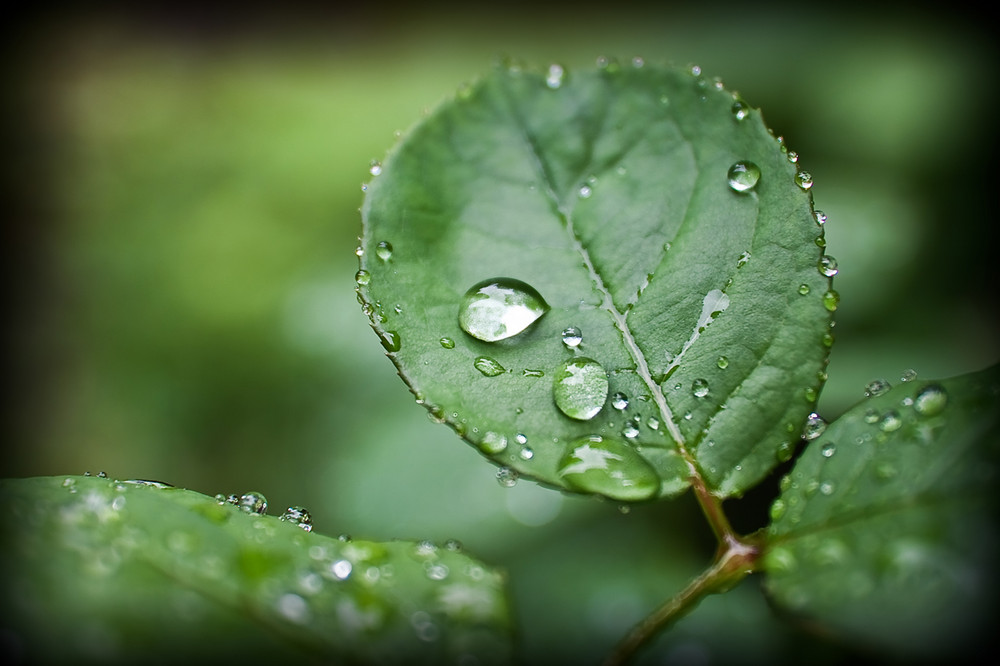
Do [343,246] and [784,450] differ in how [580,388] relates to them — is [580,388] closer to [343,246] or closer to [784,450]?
[784,450]

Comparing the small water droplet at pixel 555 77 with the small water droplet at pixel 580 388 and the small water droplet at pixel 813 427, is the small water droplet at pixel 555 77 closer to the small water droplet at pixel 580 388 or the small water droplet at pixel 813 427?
the small water droplet at pixel 580 388

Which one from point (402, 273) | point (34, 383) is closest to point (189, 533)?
point (402, 273)

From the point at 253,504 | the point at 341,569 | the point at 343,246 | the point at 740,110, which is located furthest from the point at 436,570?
the point at 343,246

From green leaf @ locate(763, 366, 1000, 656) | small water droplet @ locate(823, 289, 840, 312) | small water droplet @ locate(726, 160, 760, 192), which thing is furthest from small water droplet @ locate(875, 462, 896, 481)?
small water droplet @ locate(726, 160, 760, 192)

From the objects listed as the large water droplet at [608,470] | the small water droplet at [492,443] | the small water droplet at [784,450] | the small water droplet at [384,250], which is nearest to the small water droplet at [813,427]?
the small water droplet at [784,450]

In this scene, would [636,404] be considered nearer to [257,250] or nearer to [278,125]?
[257,250]

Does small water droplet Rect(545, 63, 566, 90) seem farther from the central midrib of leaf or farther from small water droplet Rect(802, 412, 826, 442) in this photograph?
small water droplet Rect(802, 412, 826, 442)
